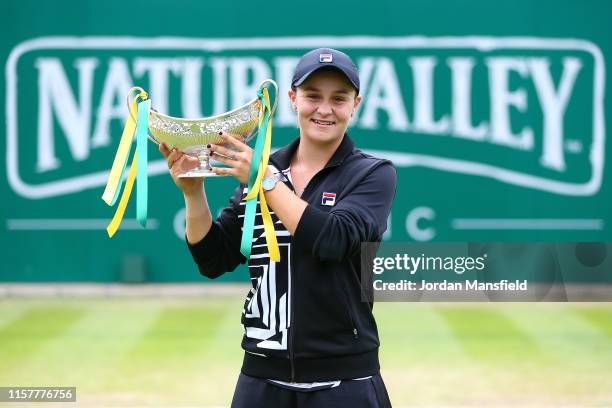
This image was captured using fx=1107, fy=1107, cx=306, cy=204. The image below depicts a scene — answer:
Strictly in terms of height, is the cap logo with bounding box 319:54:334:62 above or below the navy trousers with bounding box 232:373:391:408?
above

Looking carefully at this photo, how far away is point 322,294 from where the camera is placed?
2.96m

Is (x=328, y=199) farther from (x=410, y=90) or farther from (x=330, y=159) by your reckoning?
(x=410, y=90)

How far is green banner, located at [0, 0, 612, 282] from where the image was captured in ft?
31.5

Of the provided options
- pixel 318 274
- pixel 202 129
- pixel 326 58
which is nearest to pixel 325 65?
pixel 326 58

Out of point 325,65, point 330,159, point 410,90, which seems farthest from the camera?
point 410,90

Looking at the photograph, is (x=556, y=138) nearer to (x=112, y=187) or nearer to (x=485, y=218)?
(x=485, y=218)

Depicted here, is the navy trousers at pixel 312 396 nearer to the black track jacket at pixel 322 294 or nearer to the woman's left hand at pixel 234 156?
the black track jacket at pixel 322 294

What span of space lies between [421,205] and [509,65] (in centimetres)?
144

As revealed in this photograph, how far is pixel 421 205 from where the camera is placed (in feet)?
31.4

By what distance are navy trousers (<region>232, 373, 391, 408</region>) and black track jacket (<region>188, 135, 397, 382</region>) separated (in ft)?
0.10

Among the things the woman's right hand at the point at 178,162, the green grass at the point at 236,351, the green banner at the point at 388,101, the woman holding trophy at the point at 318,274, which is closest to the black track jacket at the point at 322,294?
the woman holding trophy at the point at 318,274

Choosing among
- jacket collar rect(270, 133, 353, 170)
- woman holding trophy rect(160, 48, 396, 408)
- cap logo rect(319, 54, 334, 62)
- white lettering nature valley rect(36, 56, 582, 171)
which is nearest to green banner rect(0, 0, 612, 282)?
white lettering nature valley rect(36, 56, 582, 171)

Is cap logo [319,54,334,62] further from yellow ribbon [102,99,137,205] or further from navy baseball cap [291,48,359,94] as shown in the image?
yellow ribbon [102,99,137,205]

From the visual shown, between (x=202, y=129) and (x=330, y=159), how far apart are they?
1.40 feet
